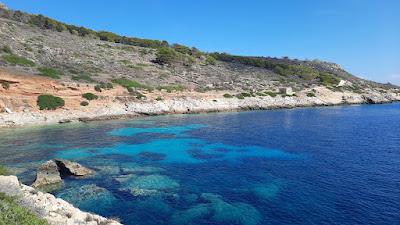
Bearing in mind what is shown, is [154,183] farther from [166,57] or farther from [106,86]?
[166,57]

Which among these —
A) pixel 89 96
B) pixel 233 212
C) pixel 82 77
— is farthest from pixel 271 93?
pixel 233 212

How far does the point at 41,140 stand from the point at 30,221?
31465mm

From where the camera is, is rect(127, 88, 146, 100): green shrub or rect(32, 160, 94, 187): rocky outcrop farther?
rect(127, 88, 146, 100): green shrub

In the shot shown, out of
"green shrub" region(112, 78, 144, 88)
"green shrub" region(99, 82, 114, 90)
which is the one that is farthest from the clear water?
"green shrub" region(112, 78, 144, 88)

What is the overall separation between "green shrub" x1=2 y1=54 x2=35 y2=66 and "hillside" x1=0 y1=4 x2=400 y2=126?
21 centimetres

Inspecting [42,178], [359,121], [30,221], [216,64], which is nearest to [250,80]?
[216,64]

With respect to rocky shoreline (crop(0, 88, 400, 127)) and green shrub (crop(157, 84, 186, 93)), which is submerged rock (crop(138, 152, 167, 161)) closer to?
rocky shoreline (crop(0, 88, 400, 127))

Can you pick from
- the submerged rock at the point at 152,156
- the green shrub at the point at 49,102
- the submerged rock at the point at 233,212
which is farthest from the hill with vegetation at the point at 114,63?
the submerged rock at the point at 233,212

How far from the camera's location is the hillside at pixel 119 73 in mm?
64963

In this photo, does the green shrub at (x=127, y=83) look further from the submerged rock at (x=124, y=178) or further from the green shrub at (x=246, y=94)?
the submerged rock at (x=124, y=178)

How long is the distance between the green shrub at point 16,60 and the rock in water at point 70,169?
154 feet

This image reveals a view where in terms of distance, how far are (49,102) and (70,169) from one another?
33.7 metres

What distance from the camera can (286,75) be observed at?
423ft

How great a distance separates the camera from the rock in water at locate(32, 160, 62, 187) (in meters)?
27.1
